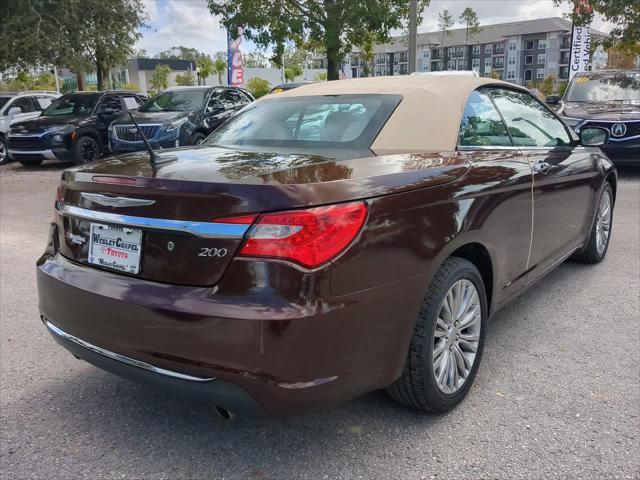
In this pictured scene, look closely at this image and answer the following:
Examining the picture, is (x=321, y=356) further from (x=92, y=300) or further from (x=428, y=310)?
(x=92, y=300)

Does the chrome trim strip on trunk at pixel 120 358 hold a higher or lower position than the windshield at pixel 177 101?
lower

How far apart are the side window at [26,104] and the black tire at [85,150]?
3275 mm

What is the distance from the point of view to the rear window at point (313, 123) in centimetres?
313

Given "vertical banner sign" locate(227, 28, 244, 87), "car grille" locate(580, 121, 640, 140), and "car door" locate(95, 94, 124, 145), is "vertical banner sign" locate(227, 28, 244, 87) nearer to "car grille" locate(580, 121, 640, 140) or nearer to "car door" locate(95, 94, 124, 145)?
"car door" locate(95, 94, 124, 145)

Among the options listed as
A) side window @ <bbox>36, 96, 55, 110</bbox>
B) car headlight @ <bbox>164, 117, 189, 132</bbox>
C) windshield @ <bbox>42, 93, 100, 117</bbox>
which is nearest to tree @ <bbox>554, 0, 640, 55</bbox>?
car headlight @ <bbox>164, 117, 189, 132</bbox>

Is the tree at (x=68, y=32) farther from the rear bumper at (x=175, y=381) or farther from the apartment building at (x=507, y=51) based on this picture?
the apartment building at (x=507, y=51)

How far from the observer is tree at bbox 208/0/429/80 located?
58.3 feet

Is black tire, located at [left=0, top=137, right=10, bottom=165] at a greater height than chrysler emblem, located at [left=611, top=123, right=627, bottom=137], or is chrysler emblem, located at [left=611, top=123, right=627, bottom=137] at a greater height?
chrysler emblem, located at [left=611, top=123, right=627, bottom=137]

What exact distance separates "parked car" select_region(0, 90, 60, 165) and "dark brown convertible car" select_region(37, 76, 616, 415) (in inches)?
556

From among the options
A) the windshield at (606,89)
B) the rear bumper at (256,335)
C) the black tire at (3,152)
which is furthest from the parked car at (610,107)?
the black tire at (3,152)

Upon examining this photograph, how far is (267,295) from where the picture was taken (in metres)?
2.12

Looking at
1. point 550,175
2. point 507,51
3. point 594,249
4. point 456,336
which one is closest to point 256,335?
point 456,336

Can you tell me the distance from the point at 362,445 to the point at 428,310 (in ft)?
2.23

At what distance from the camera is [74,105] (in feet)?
47.0
